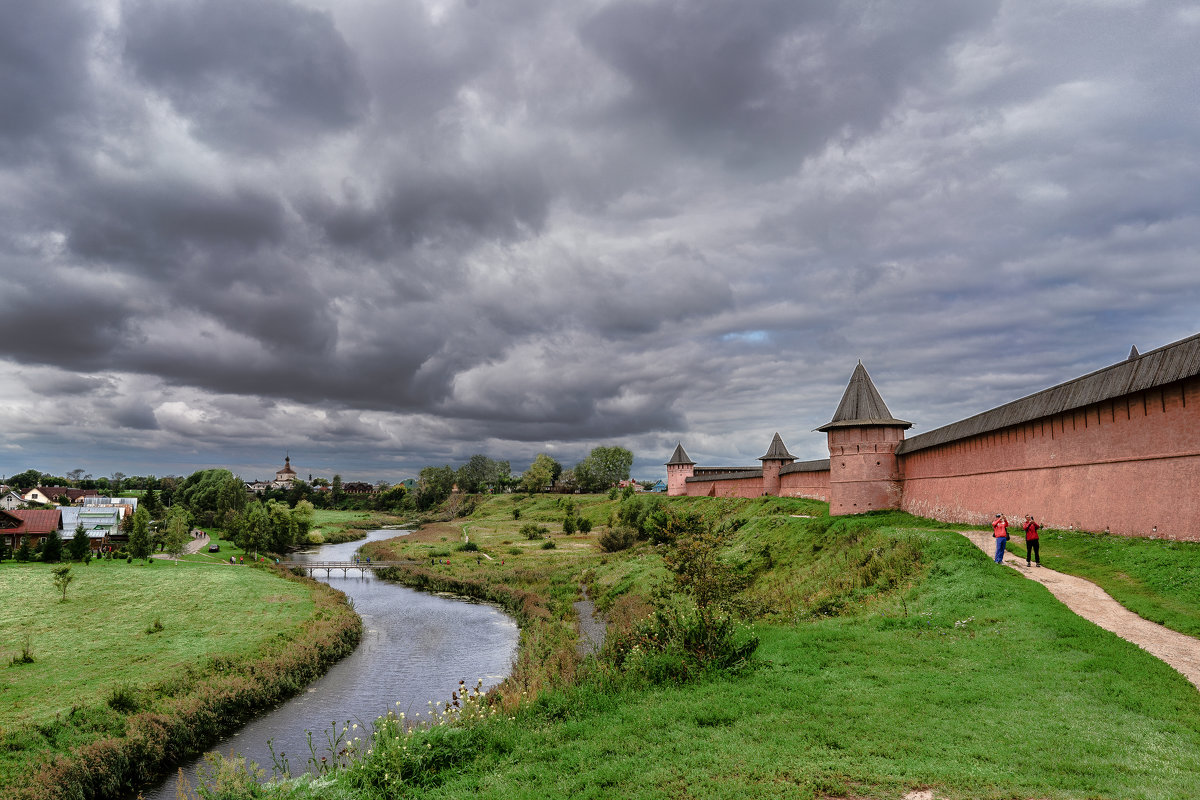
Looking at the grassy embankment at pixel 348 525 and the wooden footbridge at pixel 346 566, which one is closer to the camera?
the wooden footbridge at pixel 346 566

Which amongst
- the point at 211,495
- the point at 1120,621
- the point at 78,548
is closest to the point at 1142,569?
the point at 1120,621

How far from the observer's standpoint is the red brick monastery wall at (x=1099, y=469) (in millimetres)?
12836

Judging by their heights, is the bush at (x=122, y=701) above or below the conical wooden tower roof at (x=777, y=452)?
below

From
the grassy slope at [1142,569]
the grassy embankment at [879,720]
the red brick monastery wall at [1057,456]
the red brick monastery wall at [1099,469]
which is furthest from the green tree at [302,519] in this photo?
the grassy slope at [1142,569]

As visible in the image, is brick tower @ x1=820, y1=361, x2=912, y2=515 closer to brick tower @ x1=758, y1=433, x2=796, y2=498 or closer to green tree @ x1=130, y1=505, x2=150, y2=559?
brick tower @ x1=758, y1=433, x2=796, y2=498

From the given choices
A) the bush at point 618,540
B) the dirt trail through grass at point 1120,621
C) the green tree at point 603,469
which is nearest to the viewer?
the dirt trail through grass at point 1120,621

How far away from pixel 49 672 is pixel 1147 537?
29.2 m

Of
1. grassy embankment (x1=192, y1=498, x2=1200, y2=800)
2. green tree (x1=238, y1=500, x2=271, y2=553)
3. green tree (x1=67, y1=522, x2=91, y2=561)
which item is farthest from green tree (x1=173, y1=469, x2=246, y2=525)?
grassy embankment (x1=192, y1=498, x2=1200, y2=800)

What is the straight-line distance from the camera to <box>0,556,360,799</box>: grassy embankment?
13680 mm

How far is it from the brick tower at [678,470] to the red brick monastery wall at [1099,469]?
44.1 meters

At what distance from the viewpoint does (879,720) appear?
7383 millimetres

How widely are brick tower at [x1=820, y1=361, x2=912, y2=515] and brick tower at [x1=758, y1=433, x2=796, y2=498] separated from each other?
660 inches

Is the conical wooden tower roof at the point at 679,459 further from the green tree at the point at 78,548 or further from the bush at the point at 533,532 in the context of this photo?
the green tree at the point at 78,548

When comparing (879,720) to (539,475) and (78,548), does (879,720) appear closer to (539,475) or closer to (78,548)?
(78,548)
